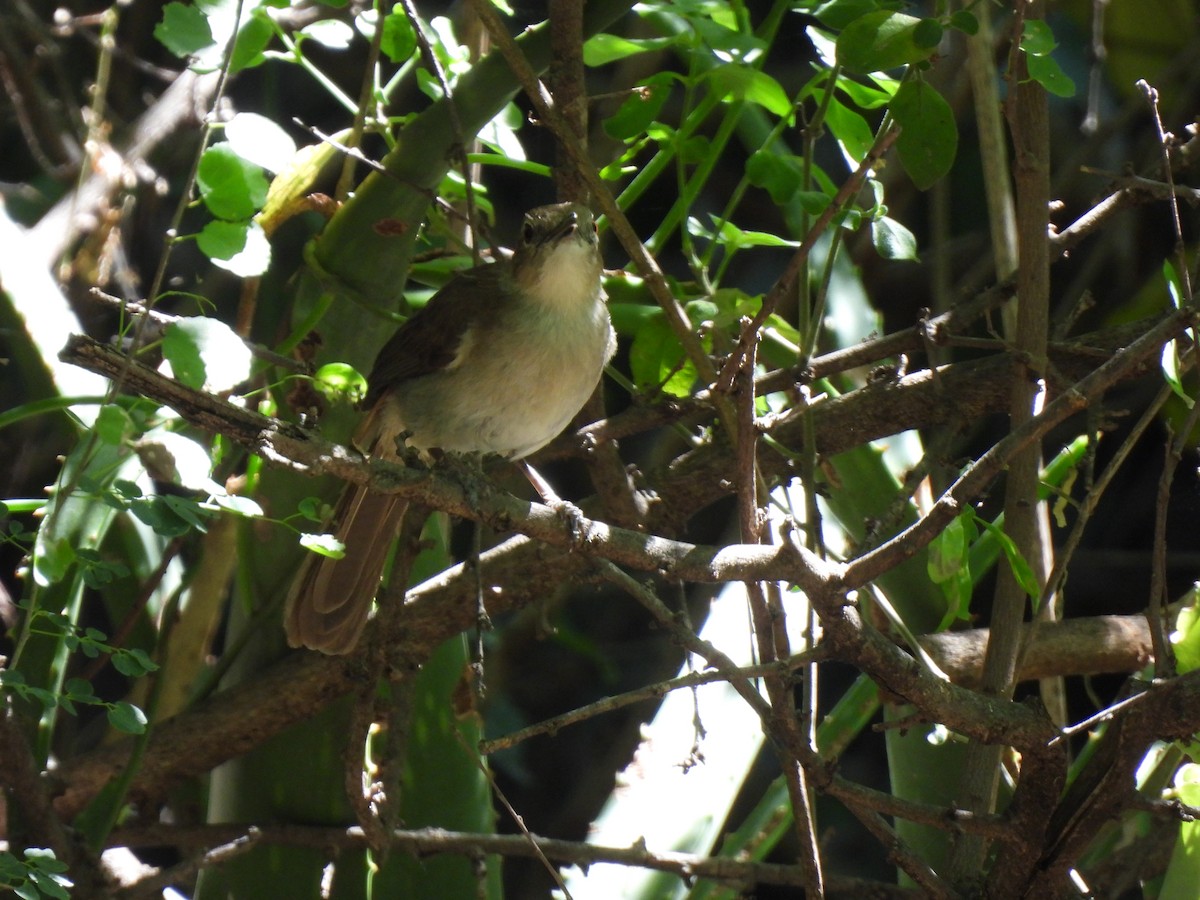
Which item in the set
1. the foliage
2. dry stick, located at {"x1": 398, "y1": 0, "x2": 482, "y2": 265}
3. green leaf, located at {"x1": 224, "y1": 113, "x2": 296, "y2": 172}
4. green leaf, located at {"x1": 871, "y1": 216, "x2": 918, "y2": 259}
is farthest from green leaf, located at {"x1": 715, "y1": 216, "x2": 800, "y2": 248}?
green leaf, located at {"x1": 224, "y1": 113, "x2": 296, "y2": 172}

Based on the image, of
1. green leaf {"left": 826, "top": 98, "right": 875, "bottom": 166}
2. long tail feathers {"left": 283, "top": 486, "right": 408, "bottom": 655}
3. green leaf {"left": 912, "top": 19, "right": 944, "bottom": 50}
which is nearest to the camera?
green leaf {"left": 912, "top": 19, "right": 944, "bottom": 50}

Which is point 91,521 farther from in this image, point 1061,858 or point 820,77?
point 1061,858

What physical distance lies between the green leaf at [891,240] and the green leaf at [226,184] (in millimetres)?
942

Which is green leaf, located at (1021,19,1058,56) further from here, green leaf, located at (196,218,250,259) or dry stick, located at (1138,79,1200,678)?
green leaf, located at (196,218,250,259)

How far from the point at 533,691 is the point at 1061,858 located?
2.81 metres

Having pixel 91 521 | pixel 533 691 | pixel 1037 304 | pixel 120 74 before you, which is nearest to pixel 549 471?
pixel 533 691

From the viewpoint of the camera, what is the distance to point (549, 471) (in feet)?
14.2

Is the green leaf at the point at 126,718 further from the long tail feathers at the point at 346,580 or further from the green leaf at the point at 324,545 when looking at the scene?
the long tail feathers at the point at 346,580

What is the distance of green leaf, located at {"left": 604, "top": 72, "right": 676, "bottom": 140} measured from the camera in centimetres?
211

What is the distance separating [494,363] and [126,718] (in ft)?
3.98

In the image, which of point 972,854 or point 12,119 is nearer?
point 972,854

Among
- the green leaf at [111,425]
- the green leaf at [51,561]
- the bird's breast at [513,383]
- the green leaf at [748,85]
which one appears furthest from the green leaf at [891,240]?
the green leaf at [51,561]

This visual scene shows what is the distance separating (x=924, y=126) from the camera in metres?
1.70

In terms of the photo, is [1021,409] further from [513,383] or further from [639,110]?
[513,383]
